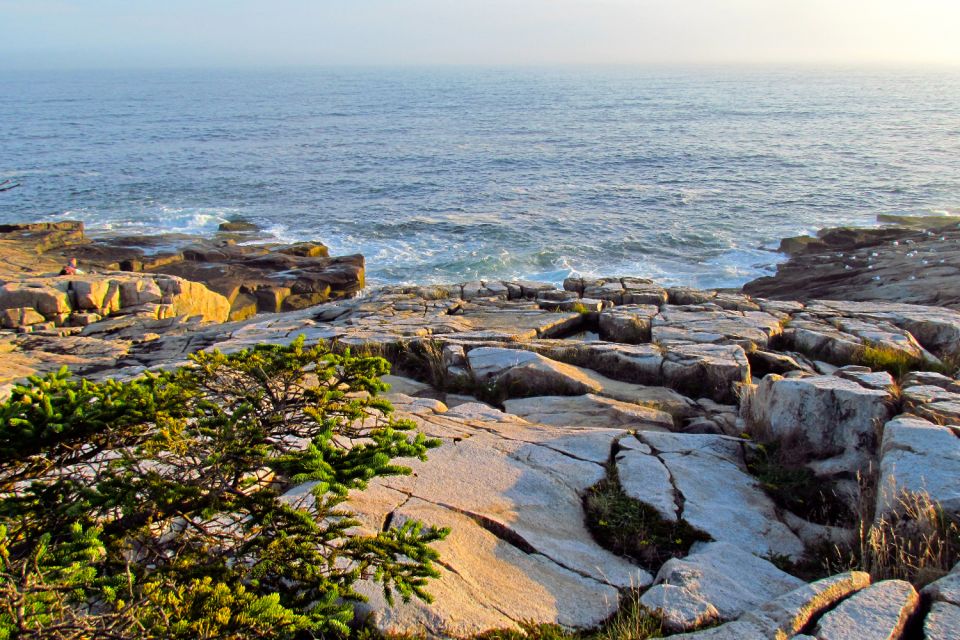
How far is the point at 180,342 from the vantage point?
14.2 m

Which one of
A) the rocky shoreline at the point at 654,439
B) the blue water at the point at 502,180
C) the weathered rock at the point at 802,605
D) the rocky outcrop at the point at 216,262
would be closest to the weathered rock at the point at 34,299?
the rocky shoreline at the point at 654,439

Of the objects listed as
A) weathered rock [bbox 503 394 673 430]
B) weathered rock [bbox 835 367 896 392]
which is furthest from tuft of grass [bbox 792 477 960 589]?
weathered rock [bbox 503 394 673 430]

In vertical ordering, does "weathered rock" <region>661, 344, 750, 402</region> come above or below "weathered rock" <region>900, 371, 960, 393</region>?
below

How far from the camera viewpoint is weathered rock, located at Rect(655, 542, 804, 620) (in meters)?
4.48

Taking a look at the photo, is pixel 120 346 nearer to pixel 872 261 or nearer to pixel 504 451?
pixel 504 451

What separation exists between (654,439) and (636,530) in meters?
1.84

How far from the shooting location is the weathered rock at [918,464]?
5.14m

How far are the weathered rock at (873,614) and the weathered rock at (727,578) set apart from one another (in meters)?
0.62

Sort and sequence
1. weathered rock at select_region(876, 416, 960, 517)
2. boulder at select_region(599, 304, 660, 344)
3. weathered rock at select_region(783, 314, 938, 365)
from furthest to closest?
boulder at select_region(599, 304, 660, 344) → weathered rock at select_region(783, 314, 938, 365) → weathered rock at select_region(876, 416, 960, 517)

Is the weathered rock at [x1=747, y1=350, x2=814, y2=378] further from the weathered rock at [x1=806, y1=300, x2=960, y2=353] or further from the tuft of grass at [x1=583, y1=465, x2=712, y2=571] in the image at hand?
the tuft of grass at [x1=583, y1=465, x2=712, y2=571]

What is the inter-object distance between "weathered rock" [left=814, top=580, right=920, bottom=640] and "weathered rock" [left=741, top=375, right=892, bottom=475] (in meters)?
2.58

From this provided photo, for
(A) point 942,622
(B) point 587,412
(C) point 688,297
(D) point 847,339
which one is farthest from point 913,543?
(C) point 688,297

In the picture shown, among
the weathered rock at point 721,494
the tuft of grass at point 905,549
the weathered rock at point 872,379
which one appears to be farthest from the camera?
the weathered rock at point 872,379

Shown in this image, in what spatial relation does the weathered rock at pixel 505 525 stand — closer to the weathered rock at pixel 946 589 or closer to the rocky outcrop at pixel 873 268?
the weathered rock at pixel 946 589
